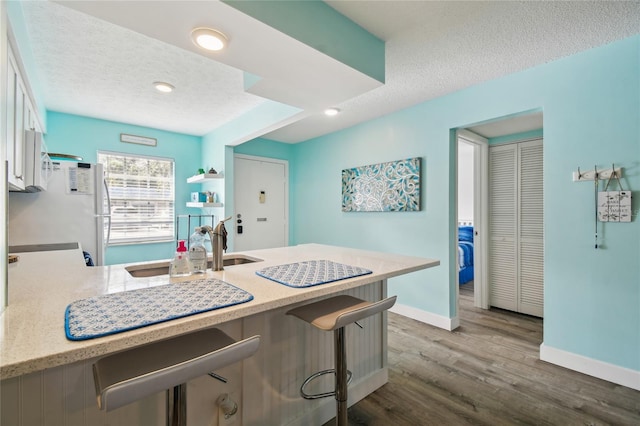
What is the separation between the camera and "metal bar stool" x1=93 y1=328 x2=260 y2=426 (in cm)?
72

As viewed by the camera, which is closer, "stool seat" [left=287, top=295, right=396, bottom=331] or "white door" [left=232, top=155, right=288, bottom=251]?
"stool seat" [left=287, top=295, right=396, bottom=331]

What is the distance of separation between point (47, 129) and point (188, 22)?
324cm

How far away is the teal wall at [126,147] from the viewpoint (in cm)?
353

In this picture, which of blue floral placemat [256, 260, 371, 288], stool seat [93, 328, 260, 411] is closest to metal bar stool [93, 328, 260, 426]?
stool seat [93, 328, 260, 411]

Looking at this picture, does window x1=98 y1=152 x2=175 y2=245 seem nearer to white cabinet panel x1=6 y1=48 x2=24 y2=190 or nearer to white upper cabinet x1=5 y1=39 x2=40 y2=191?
white upper cabinet x1=5 y1=39 x2=40 y2=191

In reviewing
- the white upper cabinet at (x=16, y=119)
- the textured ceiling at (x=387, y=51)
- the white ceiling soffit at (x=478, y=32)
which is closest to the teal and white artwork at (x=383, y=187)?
the textured ceiling at (x=387, y=51)

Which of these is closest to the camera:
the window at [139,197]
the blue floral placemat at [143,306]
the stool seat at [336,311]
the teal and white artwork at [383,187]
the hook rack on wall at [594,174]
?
the blue floral placemat at [143,306]

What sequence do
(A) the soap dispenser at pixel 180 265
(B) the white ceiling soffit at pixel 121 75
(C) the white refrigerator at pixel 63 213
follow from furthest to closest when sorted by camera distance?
1. (C) the white refrigerator at pixel 63 213
2. (B) the white ceiling soffit at pixel 121 75
3. (A) the soap dispenser at pixel 180 265

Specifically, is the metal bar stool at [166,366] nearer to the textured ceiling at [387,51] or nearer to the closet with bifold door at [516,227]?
the textured ceiling at [387,51]

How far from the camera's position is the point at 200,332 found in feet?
3.58

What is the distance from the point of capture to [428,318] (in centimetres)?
320

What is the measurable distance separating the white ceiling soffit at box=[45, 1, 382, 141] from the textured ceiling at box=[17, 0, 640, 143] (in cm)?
2

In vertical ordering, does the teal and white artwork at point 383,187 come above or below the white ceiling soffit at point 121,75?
below

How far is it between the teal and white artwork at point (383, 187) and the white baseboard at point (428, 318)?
1130 mm
